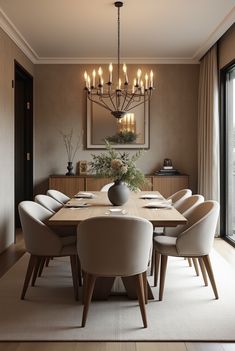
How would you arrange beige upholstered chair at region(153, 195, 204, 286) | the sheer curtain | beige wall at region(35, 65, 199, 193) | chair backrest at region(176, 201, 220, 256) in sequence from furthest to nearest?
beige wall at region(35, 65, 199, 193), the sheer curtain, beige upholstered chair at region(153, 195, 204, 286), chair backrest at region(176, 201, 220, 256)

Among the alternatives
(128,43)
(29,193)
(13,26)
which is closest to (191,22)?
(128,43)

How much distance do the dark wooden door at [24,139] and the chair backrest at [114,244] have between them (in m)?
3.91

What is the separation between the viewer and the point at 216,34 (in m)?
5.07

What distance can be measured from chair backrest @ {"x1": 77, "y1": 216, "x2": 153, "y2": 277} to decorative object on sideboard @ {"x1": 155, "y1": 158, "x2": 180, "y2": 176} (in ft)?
11.7

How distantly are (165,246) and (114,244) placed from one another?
0.75 metres

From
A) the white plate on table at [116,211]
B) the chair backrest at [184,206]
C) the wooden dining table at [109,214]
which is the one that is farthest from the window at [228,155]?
the white plate on table at [116,211]

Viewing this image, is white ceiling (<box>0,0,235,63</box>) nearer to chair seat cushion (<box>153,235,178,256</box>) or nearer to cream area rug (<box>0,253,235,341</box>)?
chair seat cushion (<box>153,235,178,256</box>)

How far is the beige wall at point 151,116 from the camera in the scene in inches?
253

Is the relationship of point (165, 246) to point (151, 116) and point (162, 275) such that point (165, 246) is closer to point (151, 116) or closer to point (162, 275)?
point (162, 275)

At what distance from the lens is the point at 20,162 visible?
20.7 feet

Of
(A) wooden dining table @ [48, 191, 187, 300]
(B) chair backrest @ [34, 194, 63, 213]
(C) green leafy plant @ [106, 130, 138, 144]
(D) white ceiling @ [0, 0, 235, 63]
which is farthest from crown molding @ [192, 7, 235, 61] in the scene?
(B) chair backrest @ [34, 194, 63, 213]

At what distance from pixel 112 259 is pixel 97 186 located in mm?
3469

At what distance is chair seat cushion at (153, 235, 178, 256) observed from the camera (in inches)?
124

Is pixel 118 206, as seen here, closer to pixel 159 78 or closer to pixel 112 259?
pixel 112 259
